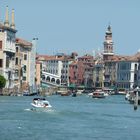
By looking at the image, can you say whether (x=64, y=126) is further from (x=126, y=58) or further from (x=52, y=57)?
(x=52, y=57)

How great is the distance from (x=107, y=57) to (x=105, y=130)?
96.6 meters

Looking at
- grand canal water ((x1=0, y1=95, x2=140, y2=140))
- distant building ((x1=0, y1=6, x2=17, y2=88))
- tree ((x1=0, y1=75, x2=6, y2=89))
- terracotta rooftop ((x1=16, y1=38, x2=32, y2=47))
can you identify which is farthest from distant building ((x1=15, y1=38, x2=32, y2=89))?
grand canal water ((x1=0, y1=95, x2=140, y2=140))

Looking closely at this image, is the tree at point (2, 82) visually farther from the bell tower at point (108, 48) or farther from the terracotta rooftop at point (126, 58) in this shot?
the bell tower at point (108, 48)

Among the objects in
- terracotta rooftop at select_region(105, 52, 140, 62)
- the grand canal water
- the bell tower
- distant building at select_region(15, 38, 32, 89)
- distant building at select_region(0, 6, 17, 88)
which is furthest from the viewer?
the bell tower

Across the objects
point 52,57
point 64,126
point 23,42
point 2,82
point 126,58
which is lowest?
point 64,126

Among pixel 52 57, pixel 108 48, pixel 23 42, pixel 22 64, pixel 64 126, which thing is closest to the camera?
pixel 64 126

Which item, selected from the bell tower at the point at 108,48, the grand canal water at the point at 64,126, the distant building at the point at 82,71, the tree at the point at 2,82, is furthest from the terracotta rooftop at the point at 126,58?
the grand canal water at the point at 64,126

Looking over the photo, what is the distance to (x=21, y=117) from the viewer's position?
4247 cm

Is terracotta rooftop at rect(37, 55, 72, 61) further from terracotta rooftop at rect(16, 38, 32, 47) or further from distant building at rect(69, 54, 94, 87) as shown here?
terracotta rooftop at rect(16, 38, 32, 47)

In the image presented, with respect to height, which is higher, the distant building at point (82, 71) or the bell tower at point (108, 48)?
the bell tower at point (108, 48)

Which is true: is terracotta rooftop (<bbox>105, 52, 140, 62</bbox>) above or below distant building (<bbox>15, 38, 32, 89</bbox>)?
above

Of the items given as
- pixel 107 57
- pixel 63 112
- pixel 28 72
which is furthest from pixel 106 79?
pixel 63 112

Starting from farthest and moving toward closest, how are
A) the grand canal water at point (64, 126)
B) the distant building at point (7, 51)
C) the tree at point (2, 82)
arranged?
the distant building at point (7, 51)
the tree at point (2, 82)
the grand canal water at point (64, 126)

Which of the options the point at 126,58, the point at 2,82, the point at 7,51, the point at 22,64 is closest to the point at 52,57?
the point at 126,58
